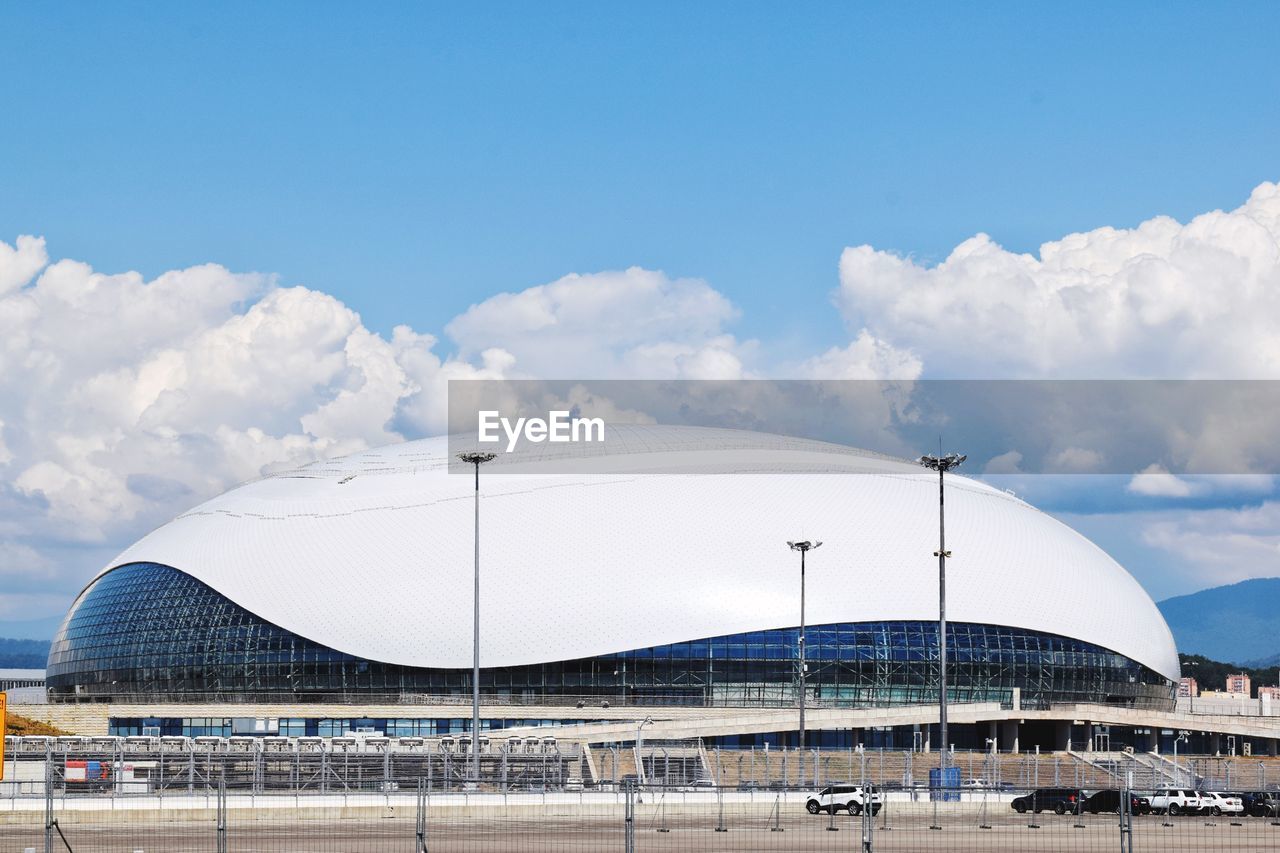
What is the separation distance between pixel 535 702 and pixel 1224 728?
35.2 m

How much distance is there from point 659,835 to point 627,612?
44262mm

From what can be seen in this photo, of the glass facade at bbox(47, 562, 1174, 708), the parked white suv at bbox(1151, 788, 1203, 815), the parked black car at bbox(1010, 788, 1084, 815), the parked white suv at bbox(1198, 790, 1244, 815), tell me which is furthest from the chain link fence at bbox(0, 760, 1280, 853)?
Answer: the glass facade at bbox(47, 562, 1174, 708)

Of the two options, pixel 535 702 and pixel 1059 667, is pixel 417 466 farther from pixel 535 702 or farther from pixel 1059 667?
pixel 1059 667

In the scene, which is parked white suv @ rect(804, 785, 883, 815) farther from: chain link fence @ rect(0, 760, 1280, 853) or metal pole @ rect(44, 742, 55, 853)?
metal pole @ rect(44, 742, 55, 853)

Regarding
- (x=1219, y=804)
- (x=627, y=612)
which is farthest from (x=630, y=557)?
(x=1219, y=804)

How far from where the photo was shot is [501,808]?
4650cm

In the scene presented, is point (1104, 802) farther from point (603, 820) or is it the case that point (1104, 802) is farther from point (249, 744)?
point (249, 744)

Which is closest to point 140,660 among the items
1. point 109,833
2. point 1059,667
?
point 1059,667

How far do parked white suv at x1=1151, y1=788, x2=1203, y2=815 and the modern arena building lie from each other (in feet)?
96.2

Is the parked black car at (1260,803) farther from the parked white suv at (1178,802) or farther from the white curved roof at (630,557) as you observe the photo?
the white curved roof at (630,557)

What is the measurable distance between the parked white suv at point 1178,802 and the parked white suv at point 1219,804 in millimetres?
199

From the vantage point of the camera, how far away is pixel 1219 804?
4950cm

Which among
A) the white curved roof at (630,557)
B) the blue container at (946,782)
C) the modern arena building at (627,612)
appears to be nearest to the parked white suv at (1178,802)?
the blue container at (946,782)

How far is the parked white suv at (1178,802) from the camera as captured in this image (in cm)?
4944
